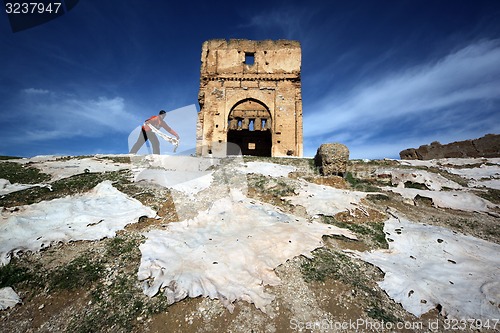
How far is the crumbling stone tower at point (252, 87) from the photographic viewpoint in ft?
57.3

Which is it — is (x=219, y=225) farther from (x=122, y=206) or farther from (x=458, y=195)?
(x=458, y=195)

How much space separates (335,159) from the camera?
938 cm

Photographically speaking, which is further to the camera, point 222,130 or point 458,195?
point 222,130

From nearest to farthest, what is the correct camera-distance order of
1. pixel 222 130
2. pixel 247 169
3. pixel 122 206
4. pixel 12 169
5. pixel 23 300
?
1. pixel 23 300
2. pixel 122 206
3. pixel 12 169
4. pixel 247 169
5. pixel 222 130

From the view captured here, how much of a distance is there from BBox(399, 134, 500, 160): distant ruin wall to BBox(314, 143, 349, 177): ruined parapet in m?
12.8

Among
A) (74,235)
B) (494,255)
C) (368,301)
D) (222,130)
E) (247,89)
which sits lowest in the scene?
(368,301)

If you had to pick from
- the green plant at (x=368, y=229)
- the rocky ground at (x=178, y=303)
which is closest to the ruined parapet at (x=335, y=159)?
the green plant at (x=368, y=229)

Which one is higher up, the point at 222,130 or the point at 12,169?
the point at 222,130

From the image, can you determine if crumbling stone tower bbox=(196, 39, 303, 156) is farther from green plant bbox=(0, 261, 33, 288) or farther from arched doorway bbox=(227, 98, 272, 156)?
green plant bbox=(0, 261, 33, 288)

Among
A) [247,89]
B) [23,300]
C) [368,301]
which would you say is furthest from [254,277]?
[247,89]

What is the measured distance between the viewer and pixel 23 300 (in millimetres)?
3344

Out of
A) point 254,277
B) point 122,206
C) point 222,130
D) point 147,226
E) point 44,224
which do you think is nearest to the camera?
point 254,277

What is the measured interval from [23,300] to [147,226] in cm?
232

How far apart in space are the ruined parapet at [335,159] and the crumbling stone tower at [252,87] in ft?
25.2
